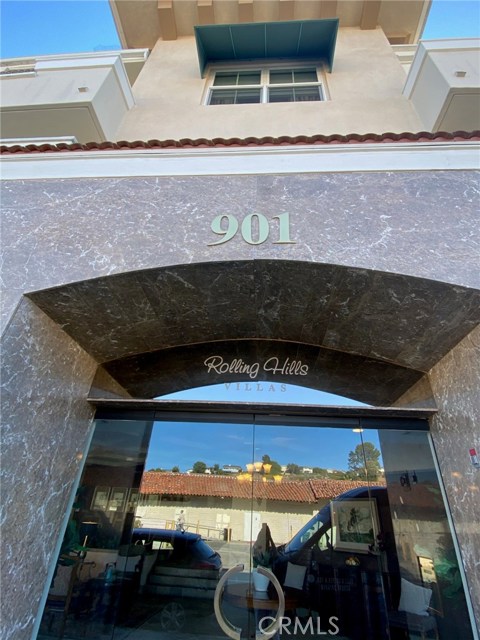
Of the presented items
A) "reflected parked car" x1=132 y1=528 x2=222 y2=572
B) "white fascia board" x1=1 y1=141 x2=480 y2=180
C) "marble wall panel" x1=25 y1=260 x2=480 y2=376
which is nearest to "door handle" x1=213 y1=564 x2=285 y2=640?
"reflected parked car" x1=132 y1=528 x2=222 y2=572

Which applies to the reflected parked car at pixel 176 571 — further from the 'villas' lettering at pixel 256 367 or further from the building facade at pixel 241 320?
the 'villas' lettering at pixel 256 367

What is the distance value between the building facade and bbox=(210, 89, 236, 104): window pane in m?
4.11

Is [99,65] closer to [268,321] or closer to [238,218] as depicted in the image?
[238,218]

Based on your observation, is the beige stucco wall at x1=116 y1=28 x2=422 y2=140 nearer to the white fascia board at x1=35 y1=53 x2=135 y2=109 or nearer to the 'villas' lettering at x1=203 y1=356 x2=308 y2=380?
the white fascia board at x1=35 y1=53 x2=135 y2=109

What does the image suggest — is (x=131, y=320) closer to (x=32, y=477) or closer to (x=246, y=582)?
(x=32, y=477)

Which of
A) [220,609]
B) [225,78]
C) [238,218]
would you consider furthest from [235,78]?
[220,609]

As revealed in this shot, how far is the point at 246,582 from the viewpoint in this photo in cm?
385

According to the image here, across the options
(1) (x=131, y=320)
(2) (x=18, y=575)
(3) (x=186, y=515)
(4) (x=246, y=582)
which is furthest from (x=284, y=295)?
(2) (x=18, y=575)

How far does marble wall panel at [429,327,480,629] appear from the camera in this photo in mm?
3461

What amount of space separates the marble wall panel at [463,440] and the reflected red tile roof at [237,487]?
948 millimetres

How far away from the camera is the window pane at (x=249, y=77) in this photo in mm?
8148

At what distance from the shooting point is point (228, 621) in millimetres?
3719

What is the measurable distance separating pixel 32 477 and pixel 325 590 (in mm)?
3311

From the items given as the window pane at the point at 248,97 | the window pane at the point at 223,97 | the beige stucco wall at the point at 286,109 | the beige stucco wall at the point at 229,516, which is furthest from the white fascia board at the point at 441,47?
the beige stucco wall at the point at 229,516
